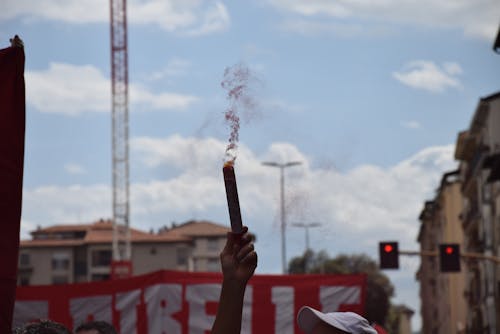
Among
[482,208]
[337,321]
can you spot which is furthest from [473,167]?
[337,321]

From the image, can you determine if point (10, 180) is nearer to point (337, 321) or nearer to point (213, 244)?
point (337, 321)

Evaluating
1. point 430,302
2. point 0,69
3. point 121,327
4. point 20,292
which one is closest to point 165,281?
point 121,327

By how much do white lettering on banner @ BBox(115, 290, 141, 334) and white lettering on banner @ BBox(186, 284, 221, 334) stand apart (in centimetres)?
71

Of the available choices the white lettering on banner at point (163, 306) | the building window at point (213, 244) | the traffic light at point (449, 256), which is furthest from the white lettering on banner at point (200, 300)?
the building window at point (213, 244)

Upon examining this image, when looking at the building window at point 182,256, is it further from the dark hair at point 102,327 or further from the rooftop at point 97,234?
the dark hair at point 102,327

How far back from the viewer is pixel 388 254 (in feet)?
118

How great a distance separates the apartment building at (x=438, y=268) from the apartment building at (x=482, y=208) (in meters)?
4.22

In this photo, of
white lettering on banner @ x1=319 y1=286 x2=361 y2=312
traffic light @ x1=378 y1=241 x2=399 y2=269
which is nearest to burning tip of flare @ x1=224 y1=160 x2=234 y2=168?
white lettering on banner @ x1=319 y1=286 x2=361 y2=312

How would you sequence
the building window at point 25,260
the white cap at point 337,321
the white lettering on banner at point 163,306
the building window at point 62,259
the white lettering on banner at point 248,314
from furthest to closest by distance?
the building window at point 62,259, the building window at point 25,260, the white lettering on banner at point 163,306, the white lettering on banner at point 248,314, the white cap at point 337,321

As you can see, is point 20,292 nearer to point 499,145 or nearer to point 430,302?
point 499,145

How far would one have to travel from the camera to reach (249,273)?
167 inches

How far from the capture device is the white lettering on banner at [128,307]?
1619cm

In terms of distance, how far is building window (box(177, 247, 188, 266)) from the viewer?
140 meters

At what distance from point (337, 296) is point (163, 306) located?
92.1 inches
